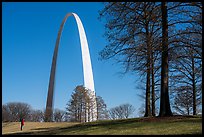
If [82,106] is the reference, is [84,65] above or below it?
above

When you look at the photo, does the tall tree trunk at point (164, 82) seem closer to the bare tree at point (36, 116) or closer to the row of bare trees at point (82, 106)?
the row of bare trees at point (82, 106)

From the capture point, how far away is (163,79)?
1683cm

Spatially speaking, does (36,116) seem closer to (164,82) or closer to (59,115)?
(59,115)

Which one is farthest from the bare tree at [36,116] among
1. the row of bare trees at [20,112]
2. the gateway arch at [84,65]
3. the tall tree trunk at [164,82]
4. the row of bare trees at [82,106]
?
the tall tree trunk at [164,82]

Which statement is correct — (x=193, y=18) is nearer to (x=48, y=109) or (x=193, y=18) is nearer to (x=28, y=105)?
(x=48, y=109)

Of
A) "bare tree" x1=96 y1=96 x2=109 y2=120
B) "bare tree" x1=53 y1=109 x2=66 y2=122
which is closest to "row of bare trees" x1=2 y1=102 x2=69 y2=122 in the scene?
"bare tree" x1=53 y1=109 x2=66 y2=122

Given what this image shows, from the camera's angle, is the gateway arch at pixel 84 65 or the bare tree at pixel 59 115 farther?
the bare tree at pixel 59 115

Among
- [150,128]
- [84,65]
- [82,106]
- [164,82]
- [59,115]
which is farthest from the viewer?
[59,115]

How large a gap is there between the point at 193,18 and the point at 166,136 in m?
8.91

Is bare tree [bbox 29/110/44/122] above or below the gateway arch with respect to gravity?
below

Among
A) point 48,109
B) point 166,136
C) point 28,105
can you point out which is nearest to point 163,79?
point 166,136

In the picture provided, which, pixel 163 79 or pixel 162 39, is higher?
pixel 162 39

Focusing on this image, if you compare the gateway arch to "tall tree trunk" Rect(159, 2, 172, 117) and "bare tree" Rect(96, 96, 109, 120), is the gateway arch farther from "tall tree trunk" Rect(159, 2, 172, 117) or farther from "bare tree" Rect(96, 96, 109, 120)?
"tall tree trunk" Rect(159, 2, 172, 117)

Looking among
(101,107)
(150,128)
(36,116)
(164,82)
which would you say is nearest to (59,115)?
(36,116)
